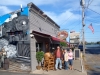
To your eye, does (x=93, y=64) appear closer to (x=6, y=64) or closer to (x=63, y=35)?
(x=63, y=35)

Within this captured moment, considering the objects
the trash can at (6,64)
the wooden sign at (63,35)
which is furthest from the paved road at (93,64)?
the trash can at (6,64)

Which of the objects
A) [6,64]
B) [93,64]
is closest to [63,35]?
[93,64]

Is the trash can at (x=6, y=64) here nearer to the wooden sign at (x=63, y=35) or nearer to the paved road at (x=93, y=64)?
the paved road at (x=93, y=64)

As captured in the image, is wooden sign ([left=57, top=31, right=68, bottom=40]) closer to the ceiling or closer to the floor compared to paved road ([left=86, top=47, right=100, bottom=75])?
closer to the ceiling

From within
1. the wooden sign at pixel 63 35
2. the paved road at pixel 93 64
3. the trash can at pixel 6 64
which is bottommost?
the paved road at pixel 93 64

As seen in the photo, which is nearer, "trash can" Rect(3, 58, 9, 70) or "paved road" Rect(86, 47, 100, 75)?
"trash can" Rect(3, 58, 9, 70)

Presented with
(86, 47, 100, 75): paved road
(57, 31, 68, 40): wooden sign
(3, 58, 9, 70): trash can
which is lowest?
(86, 47, 100, 75): paved road

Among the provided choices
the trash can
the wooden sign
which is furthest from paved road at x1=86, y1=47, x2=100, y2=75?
the trash can

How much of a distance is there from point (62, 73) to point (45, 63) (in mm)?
1989

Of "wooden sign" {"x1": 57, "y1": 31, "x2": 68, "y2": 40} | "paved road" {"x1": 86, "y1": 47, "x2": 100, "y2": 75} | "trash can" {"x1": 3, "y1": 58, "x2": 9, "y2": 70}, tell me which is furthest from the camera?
"wooden sign" {"x1": 57, "y1": 31, "x2": 68, "y2": 40}

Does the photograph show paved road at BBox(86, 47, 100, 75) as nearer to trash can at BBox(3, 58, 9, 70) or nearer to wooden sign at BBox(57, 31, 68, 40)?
wooden sign at BBox(57, 31, 68, 40)

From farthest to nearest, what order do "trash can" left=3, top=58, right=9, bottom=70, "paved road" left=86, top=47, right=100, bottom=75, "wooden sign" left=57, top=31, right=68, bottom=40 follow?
"wooden sign" left=57, top=31, right=68, bottom=40 < "paved road" left=86, top=47, right=100, bottom=75 < "trash can" left=3, top=58, right=9, bottom=70

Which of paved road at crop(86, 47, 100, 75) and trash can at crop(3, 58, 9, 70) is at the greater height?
trash can at crop(3, 58, 9, 70)

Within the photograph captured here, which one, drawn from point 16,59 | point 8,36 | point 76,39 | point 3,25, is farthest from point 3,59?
point 76,39
